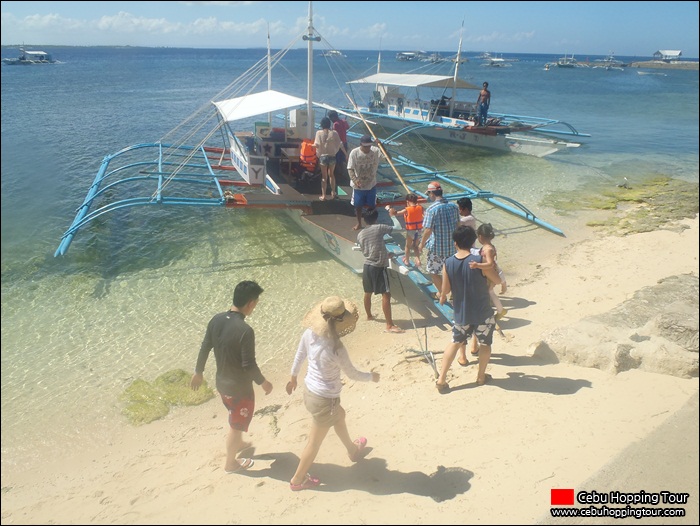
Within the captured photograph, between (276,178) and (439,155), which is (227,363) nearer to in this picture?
(276,178)

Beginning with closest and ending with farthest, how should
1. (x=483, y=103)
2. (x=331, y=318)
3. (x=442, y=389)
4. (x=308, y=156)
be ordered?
(x=331, y=318) → (x=442, y=389) → (x=308, y=156) → (x=483, y=103)

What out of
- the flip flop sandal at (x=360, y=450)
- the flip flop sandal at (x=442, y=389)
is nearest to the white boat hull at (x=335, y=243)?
the flip flop sandal at (x=442, y=389)

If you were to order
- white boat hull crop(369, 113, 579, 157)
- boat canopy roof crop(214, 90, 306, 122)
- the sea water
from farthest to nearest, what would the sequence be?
1. white boat hull crop(369, 113, 579, 157)
2. boat canopy roof crop(214, 90, 306, 122)
3. the sea water

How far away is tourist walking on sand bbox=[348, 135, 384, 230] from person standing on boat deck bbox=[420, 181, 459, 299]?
213 cm

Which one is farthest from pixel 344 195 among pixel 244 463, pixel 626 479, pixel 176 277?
pixel 626 479

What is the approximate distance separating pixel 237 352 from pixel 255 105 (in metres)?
10.1

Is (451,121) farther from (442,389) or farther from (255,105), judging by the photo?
(442,389)

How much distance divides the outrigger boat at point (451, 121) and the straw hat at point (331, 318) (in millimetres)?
16884

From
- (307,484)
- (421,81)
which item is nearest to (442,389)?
(307,484)

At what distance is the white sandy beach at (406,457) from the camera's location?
3.65m

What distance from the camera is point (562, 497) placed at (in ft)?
11.3

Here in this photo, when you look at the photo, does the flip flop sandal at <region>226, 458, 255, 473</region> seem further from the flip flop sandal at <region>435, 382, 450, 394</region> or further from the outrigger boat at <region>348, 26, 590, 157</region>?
the outrigger boat at <region>348, 26, 590, 157</region>

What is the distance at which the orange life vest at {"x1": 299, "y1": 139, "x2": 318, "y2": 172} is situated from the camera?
1175 centimetres

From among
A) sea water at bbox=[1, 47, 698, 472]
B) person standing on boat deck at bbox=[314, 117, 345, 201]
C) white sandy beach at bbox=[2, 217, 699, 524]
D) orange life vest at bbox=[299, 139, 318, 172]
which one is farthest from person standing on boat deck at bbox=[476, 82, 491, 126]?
white sandy beach at bbox=[2, 217, 699, 524]
